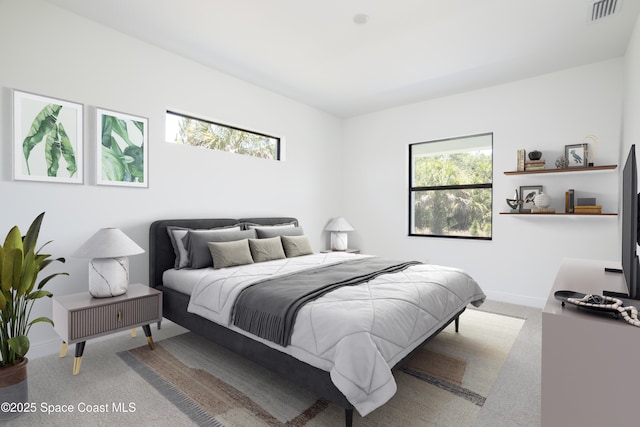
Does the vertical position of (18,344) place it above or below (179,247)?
below

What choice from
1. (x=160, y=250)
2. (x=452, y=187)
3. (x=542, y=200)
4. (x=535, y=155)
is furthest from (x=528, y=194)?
(x=160, y=250)

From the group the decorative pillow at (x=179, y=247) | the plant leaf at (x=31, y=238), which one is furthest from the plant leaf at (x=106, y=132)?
the plant leaf at (x=31, y=238)

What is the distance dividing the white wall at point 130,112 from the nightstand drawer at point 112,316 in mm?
623

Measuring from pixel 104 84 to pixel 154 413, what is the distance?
2737 millimetres

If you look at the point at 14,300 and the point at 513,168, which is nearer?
the point at 14,300

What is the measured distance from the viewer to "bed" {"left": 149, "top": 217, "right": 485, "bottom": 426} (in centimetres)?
163

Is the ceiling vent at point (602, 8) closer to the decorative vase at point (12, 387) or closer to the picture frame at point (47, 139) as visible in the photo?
the picture frame at point (47, 139)

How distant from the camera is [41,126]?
8.51ft

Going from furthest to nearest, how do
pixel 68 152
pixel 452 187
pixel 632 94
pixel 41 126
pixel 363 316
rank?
pixel 452 187 < pixel 632 94 < pixel 68 152 < pixel 41 126 < pixel 363 316

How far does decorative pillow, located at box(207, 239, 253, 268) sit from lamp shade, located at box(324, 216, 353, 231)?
2049 millimetres

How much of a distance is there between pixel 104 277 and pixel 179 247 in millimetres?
721

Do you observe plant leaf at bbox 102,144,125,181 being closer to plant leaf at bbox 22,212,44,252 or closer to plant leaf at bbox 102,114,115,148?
plant leaf at bbox 102,114,115,148

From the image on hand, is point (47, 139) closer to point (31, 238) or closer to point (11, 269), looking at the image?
point (31, 238)

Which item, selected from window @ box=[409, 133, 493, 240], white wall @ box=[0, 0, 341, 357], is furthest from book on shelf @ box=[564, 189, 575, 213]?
white wall @ box=[0, 0, 341, 357]
